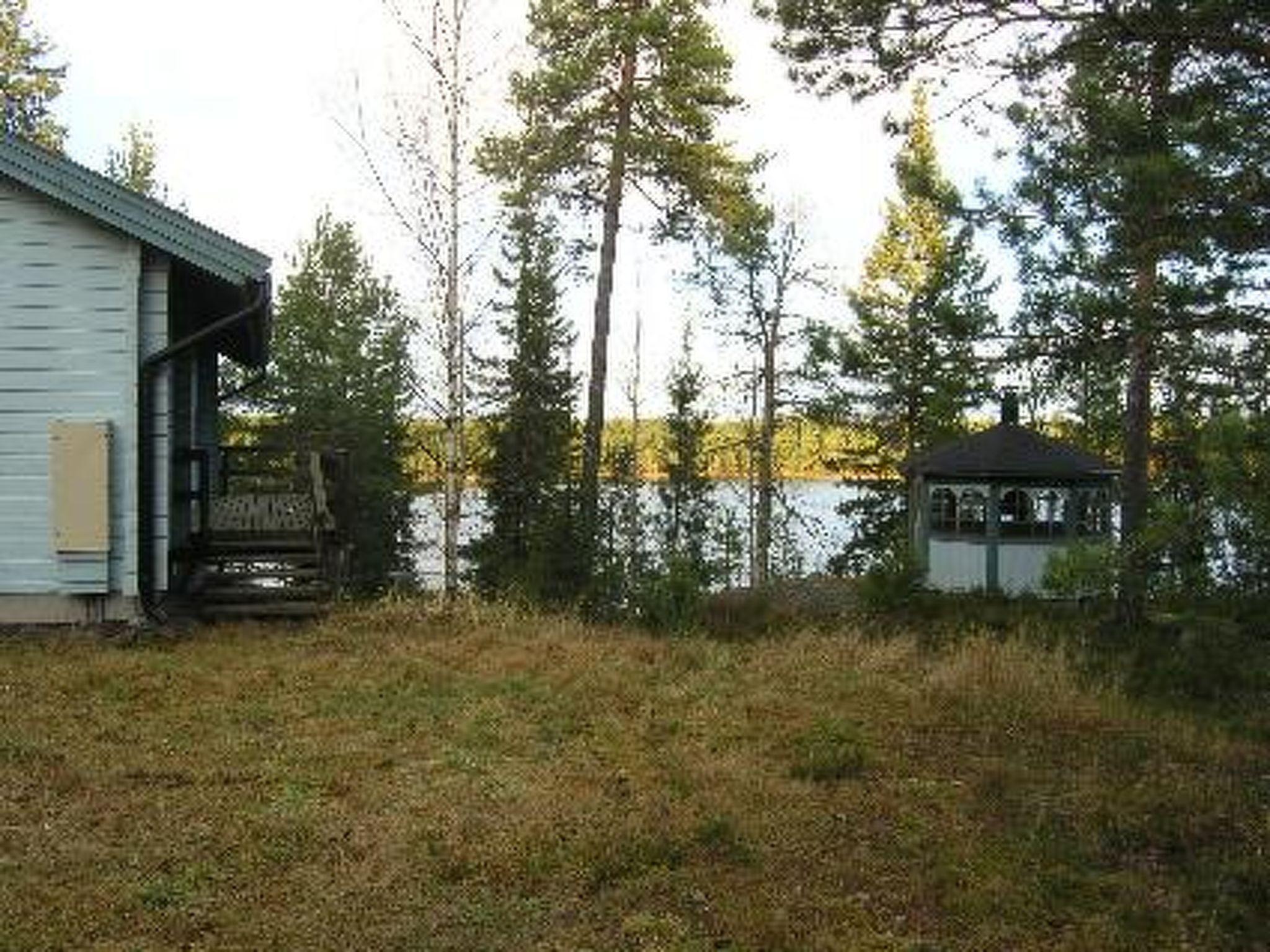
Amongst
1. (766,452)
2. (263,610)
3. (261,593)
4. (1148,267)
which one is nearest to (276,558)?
(261,593)

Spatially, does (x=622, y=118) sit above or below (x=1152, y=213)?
above

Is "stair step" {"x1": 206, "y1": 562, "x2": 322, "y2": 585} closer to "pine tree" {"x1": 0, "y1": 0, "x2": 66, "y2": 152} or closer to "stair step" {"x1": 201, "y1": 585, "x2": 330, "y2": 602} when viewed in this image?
"stair step" {"x1": 201, "y1": 585, "x2": 330, "y2": 602}

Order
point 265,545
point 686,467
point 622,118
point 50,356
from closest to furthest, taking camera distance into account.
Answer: point 50,356, point 265,545, point 622,118, point 686,467

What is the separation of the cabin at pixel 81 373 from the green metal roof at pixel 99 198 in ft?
0.04

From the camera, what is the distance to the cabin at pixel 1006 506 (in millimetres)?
27109

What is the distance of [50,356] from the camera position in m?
11.7

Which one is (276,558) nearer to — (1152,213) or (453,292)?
(453,292)

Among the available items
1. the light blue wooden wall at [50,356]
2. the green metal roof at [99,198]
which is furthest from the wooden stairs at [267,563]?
the green metal roof at [99,198]

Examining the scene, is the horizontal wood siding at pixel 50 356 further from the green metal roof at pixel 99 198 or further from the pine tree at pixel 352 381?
the pine tree at pixel 352 381

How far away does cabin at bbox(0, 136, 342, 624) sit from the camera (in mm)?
Result: 11523

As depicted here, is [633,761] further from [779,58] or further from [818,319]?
[818,319]

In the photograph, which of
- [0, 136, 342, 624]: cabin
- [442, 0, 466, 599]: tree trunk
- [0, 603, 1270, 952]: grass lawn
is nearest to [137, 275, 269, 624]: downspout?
[0, 136, 342, 624]: cabin

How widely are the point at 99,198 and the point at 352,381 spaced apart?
1027 inches

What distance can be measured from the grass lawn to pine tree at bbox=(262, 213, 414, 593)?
80.7 feet
